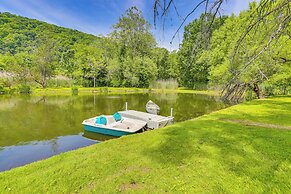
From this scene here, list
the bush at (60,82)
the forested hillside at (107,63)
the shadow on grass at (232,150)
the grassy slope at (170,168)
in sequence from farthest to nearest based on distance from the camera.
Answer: the bush at (60,82), the forested hillside at (107,63), the shadow on grass at (232,150), the grassy slope at (170,168)

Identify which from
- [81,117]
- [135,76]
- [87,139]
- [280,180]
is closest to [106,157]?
[280,180]

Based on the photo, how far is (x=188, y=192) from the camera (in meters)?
3.47

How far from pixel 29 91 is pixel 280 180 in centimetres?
3864

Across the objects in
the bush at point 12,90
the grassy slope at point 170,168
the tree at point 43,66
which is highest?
the tree at point 43,66

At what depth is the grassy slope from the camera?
3688 mm

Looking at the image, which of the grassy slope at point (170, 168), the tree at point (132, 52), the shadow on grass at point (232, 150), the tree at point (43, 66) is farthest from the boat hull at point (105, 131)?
the tree at point (43, 66)

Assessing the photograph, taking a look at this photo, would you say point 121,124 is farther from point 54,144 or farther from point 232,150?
point 232,150

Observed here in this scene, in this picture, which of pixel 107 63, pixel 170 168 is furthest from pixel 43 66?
pixel 170 168

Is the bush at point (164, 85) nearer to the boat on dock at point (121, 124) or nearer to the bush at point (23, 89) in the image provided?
the bush at point (23, 89)

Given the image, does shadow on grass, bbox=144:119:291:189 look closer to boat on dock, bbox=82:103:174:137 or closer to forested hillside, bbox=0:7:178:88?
boat on dock, bbox=82:103:174:137

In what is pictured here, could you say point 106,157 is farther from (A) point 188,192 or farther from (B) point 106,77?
(B) point 106,77

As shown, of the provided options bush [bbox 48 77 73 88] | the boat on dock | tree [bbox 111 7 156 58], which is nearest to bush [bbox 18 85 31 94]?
bush [bbox 48 77 73 88]

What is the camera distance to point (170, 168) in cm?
436

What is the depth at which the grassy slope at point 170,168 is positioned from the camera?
3688mm
